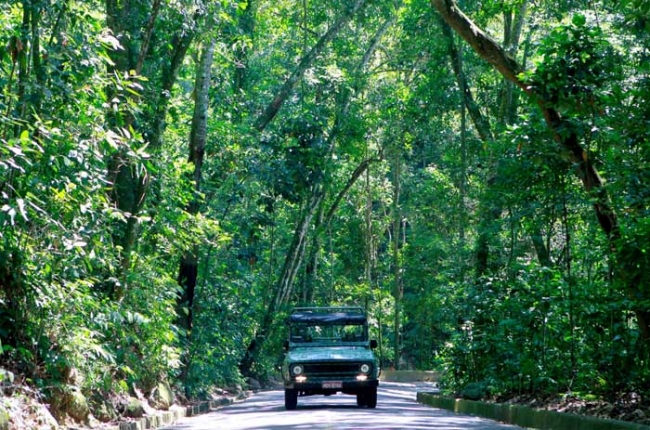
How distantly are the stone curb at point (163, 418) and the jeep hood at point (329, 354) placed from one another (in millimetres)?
2351

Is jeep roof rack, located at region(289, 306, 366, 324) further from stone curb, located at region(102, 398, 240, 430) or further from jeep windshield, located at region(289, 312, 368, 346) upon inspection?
stone curb, located at region(102, 398, 240, 430)

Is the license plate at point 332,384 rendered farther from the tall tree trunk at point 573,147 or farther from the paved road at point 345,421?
the tall tree trunk at point 573,147

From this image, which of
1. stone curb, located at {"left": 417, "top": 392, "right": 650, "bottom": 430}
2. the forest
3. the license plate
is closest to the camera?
the forest

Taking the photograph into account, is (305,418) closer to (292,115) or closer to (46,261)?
(46,261)

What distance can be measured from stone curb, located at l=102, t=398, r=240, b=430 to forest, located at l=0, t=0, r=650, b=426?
0.57 meters

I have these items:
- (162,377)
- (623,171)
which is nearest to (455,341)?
(162,377)

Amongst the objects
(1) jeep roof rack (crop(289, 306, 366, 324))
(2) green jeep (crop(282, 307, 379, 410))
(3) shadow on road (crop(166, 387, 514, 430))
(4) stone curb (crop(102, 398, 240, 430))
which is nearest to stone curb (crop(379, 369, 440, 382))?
(4) stone curb (crop(102, 398, 240, 430))

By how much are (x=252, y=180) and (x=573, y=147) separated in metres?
14.3

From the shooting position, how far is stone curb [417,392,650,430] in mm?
12859

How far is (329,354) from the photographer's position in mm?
22078

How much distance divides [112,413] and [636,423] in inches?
305

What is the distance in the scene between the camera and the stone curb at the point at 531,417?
1286 cm

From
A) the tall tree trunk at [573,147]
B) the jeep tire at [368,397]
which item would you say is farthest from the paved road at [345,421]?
the tall tree trunk at [573,147]

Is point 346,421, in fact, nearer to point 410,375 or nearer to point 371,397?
point 371,397
